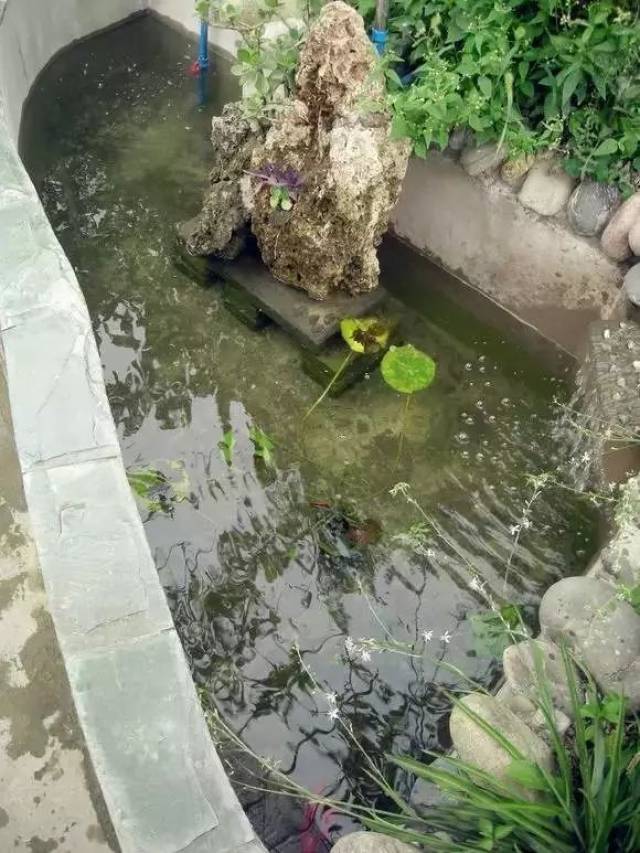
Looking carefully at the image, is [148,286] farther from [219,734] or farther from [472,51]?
[219,734]

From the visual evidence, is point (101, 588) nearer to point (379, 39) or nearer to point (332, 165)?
point (332, 165)

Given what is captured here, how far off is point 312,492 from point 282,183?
6.22ft

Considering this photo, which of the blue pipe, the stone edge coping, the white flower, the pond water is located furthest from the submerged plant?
the stone edge coping

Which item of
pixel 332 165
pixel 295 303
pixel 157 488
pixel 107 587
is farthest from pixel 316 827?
pixel 332 165

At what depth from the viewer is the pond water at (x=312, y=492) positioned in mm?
3639

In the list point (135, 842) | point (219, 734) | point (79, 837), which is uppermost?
point (135, 842)

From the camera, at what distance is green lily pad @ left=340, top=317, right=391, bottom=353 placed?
4.82 meters

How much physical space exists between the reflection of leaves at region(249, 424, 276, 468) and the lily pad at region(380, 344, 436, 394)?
2.58ft

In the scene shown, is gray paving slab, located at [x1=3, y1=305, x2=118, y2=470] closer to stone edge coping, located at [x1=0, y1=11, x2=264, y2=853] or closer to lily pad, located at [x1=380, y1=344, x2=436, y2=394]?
stone edge coping, located at [x1=0, y1=11, x2=264, y2=853]

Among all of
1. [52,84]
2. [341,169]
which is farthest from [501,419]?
[52,84]

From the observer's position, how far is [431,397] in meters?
4.78

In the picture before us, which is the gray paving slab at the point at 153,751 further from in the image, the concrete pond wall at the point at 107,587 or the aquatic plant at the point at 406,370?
the aquatic plant at the point at 406,370

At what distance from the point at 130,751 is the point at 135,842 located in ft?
0.74

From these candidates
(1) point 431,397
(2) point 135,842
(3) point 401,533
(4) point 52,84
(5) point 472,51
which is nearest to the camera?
(2) point 135,842
